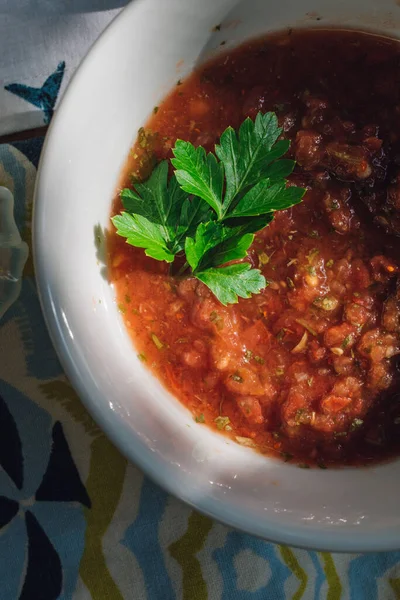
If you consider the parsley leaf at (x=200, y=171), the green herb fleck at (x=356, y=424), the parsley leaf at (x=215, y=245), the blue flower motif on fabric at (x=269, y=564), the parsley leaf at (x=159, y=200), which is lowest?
the blue flower motif on fabric at (x=269, y=564)

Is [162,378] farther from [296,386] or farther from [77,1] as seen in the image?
[77,1]

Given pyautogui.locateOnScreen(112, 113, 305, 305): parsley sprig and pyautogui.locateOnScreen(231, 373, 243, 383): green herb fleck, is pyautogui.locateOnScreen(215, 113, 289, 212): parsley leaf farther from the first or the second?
pyautogui.locateOnScreen(231, 373, 243, 383): green herb fleck

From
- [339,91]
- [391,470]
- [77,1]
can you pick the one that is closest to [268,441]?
[391,470]

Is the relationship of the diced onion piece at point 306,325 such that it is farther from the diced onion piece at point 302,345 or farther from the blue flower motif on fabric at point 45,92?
the blue flower motif on fabric at point 45,92

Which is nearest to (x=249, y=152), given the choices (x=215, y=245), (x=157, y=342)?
(x=215, y=245)

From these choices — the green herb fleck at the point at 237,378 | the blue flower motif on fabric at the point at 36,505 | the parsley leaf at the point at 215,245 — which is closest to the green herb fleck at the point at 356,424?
the green herb fleck at the point at 237,378

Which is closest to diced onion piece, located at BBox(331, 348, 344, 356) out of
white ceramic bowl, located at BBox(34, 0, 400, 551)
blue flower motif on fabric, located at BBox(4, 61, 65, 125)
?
white ceramic bowl, located at BBox(34, 0, 400, 551)

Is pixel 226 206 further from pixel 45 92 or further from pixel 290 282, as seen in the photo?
pixel 45 92
